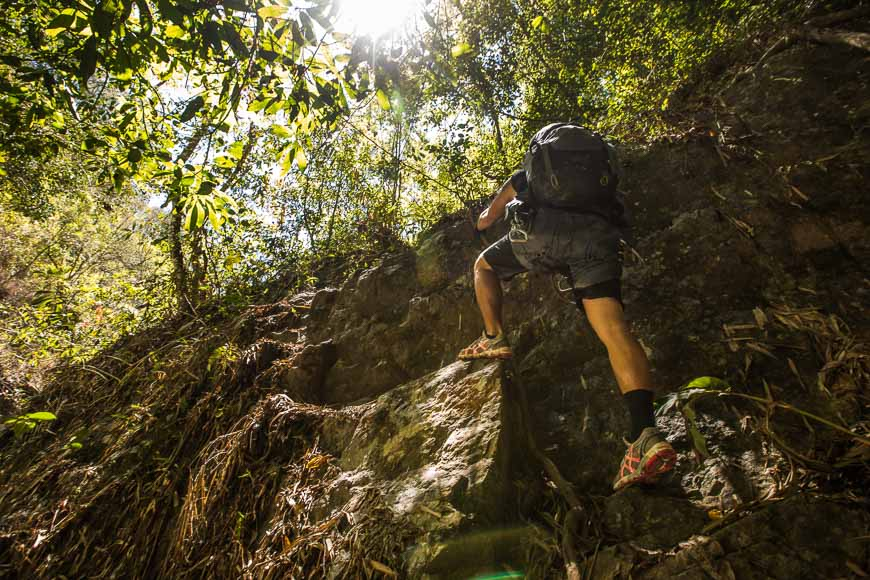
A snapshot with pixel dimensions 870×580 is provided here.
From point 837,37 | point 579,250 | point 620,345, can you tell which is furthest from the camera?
point 837,37

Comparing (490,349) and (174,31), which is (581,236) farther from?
(174,31)

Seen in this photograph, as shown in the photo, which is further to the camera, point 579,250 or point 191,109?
point 579,250

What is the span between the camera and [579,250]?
A: 2.12m

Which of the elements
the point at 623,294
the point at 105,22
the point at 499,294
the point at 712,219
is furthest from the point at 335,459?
the point at 712,219

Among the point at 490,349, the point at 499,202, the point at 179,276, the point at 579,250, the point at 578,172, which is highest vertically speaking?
the point at 179,276

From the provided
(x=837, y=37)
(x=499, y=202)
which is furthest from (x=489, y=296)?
(x=837, y=37)

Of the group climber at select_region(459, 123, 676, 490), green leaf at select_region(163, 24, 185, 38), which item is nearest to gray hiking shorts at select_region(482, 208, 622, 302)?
climber at select_region(459, 123, 676, 490)

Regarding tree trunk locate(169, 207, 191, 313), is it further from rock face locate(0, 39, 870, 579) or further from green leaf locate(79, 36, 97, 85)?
green leaf locate(79, 36, 97, 85)

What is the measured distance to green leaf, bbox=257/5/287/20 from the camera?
1.59 meters

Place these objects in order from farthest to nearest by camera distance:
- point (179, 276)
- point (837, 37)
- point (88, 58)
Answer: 1. point (179, 276)
2. point (837, 37)
3. point (88, 58)

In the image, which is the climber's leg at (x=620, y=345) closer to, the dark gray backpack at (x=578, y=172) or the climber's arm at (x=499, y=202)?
the dark gray backpack at (x=578, y=172)

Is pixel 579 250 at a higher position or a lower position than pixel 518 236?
lower

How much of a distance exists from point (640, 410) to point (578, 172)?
140 cm

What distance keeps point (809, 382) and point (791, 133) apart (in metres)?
2.27
